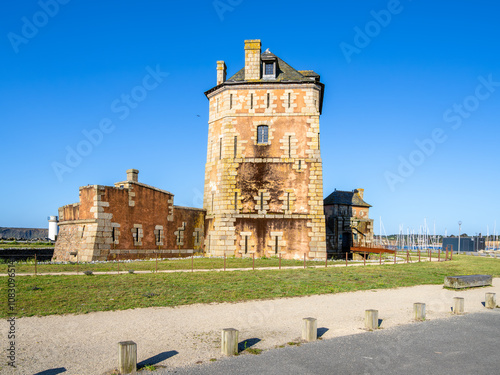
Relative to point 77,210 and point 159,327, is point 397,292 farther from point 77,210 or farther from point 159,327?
point 77,210

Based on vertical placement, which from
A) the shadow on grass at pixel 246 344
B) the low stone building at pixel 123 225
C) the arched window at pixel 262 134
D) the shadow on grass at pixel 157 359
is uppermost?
the arched window at pixel 262 134

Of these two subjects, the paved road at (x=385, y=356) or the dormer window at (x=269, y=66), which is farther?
the dormer window at (x=269, y=66)

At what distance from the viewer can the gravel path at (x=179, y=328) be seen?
773 centimetres

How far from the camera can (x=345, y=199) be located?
165 feet

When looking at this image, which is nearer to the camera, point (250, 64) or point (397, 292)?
point (397, 292)

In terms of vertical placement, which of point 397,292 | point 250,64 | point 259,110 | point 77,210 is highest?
point 250,64

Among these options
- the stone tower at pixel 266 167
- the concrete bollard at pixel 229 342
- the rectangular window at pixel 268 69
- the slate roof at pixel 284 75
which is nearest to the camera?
the concrete bollard at pixel 229 342

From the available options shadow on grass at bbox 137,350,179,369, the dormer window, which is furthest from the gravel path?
the dormer window

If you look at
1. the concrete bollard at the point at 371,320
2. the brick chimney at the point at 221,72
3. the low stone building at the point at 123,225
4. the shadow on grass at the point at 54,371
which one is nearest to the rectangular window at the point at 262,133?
the brick chimney at the point at 221,72

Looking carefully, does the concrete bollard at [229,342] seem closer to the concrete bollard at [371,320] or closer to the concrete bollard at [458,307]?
the concrete bollard at [371,320]

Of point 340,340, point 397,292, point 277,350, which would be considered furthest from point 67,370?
point 397,292

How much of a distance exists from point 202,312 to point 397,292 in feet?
28.4

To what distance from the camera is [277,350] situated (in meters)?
8.55

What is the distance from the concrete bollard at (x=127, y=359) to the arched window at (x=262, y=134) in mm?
25655
